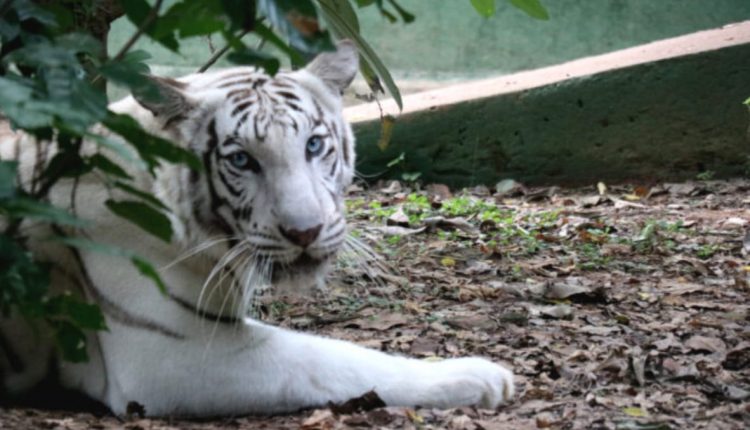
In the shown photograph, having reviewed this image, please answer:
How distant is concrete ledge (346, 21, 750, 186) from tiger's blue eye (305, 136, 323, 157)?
3.25m

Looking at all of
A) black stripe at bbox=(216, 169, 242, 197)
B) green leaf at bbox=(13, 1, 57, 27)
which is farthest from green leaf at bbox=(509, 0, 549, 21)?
green leaf at bbox=(13, 1, 57, 27)

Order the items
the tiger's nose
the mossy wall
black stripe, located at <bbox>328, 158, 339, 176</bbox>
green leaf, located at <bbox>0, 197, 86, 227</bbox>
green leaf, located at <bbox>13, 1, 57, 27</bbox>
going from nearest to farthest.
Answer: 1. green leaf, located at <bbox>0, 197, 86, 227</bbox>
2. green leaf, located at <bbox>13, 1, 57, 27</bbox>
3. the tiger's nose
4. black stripe, located at <bbox>328, 158, 339, 176</bbox>
5. the mossy wall

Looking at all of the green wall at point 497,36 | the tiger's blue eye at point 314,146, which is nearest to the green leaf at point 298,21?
the tiger's blue eye at point 314,146

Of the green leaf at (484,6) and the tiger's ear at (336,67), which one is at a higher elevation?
the green leaf at (484,6)

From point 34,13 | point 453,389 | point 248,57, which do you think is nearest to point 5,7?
point 34,13

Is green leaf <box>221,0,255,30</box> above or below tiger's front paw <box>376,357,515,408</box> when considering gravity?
above

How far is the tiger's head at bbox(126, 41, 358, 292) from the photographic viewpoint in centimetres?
233

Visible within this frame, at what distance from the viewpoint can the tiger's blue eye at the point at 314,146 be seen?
2445 millimetres

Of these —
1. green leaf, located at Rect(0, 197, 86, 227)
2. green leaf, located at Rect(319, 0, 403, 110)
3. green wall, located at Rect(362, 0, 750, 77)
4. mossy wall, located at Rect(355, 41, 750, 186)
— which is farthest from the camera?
green wall, located at Rect(362, 0, 750, 77)

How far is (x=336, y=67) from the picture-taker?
267 cm

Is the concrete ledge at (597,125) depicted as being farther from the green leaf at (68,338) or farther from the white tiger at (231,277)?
the green leaf at (68,338)

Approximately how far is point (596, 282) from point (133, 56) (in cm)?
192

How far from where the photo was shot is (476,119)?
5648 mm

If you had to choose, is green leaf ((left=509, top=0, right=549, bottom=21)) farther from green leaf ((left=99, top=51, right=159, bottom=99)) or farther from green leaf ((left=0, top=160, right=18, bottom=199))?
green leaf ((left=0, top=160, right=18, bottom=199))
